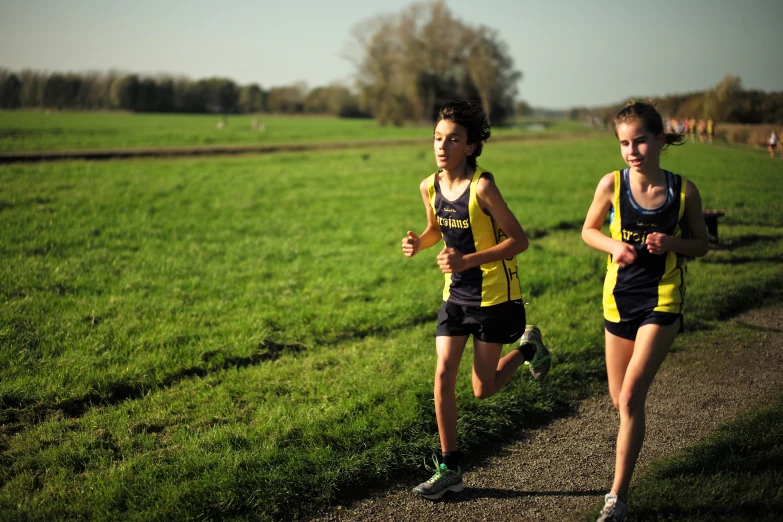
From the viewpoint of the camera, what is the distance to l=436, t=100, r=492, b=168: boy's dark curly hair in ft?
12.3

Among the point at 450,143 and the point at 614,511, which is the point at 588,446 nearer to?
the point at 614,511

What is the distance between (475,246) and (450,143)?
644 millimetres

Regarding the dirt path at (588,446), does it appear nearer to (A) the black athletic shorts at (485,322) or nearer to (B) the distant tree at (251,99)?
(A) the black athletic shorts at (485,322)

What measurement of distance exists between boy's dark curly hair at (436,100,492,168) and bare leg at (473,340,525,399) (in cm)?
114

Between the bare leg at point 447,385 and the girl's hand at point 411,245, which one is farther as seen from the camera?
the girl's hand at point 411,245

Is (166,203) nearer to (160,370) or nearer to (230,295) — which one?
(230,295)

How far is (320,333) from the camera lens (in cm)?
663

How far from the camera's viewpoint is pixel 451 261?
3570 millimetres

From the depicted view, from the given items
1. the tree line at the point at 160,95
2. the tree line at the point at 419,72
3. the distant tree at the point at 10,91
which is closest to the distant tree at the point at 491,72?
the tree line at the point at 419,72

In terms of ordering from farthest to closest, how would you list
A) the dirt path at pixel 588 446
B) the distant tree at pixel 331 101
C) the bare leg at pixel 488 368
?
the distant tree at pixel 331 101, the bare leg at pixel 488 368, the dirt path at pixel 588 446

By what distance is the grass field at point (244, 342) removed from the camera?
12.6ft

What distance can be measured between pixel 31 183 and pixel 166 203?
12.3 feet

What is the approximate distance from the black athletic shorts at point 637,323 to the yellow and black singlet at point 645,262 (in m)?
0.02

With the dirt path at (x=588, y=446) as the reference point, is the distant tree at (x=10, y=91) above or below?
above
